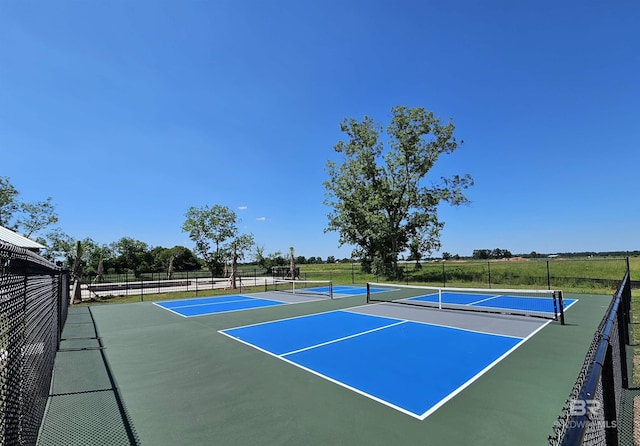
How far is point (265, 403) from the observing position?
441cm

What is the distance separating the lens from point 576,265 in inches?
869

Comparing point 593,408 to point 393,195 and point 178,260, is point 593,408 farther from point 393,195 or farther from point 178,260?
point 178,260

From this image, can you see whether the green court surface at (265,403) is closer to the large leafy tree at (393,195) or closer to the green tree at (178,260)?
the large leafy tree at (393,195)

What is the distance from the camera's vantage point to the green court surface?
360cm

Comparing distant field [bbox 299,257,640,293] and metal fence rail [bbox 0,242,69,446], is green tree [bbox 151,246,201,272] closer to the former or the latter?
distant field [bbox 299,257,640,293]

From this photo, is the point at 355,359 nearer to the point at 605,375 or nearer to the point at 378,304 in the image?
the point at 605,375

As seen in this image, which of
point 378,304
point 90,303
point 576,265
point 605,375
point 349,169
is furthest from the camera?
point 349,169

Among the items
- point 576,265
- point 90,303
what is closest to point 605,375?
point 90,303

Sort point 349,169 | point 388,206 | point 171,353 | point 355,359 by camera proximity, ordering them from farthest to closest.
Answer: point 349,169 → point 388,206 → point 171,353 → point 355,359

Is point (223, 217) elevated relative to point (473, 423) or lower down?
elevated

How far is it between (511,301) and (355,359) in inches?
440

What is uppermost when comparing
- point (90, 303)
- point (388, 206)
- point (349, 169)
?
point (349, 169)

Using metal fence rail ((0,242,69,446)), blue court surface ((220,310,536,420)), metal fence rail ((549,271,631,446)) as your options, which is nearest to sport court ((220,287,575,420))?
blue court surface ((220,310,536,420))

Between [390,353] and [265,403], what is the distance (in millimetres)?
3005
